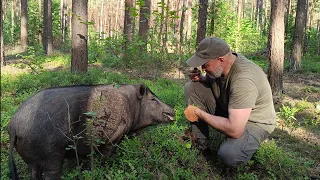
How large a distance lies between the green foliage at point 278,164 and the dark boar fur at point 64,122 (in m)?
1.84

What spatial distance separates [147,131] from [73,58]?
5.23 meters

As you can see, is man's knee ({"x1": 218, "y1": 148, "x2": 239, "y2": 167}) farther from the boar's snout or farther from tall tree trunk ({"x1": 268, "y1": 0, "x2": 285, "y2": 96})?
tall tree trunk ({"x1": 268, "y1": 0, "x2": 285, "y2": 96})

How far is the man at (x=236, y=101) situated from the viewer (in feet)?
12.6

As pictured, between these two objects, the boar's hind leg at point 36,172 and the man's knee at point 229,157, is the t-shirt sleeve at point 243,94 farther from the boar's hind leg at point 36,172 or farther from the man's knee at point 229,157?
the boar's hind leg at point 36,172

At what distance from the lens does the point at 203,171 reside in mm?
4117

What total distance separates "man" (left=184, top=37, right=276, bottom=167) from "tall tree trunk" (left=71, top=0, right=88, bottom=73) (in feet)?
18.8

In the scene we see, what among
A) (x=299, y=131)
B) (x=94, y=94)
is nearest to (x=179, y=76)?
(x=299, y=131)

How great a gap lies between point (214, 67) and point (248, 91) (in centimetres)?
53

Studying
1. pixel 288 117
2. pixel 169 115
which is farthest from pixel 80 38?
pixel 288 117

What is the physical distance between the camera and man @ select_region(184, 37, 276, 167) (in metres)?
3.85

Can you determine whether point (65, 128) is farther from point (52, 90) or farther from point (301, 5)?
point (301, 5)

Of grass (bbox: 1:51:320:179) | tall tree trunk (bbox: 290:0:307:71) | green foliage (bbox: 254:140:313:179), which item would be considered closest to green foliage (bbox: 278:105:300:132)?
grass (bbox: 1:51:320:179)

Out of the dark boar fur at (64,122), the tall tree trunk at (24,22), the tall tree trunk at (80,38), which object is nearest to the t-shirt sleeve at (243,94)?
the dark boar fur at (64,122)

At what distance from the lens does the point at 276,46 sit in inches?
314
